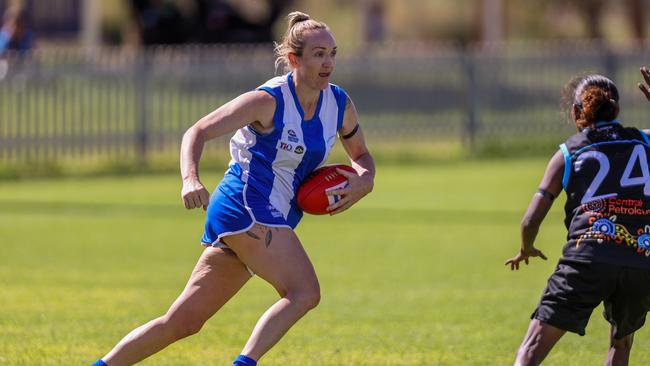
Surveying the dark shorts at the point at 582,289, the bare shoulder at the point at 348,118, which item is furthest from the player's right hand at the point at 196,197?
the dark shorts at the point at 582,289

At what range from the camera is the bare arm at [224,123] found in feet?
20.0

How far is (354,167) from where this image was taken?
22.3ft

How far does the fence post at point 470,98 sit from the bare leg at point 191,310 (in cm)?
1761

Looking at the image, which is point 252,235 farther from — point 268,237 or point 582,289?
point 582,289

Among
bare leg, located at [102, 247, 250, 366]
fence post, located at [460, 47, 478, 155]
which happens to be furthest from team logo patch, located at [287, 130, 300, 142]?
fence post, located at [460, 47, 478, 155]

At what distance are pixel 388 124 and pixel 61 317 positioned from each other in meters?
14.4

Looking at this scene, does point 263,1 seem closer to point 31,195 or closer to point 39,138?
point 39,138

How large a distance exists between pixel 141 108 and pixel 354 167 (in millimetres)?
14740

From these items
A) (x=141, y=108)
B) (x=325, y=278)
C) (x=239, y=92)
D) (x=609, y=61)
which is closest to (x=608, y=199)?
(x=325, y=278)

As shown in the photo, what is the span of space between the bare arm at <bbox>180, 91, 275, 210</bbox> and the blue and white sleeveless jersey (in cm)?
6

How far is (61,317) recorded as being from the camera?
9.48 meters

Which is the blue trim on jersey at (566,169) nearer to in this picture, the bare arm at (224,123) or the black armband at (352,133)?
the black armband at (352,133)

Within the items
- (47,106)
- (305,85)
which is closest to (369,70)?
(47,106)

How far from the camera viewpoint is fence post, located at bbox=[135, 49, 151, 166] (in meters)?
21.1
